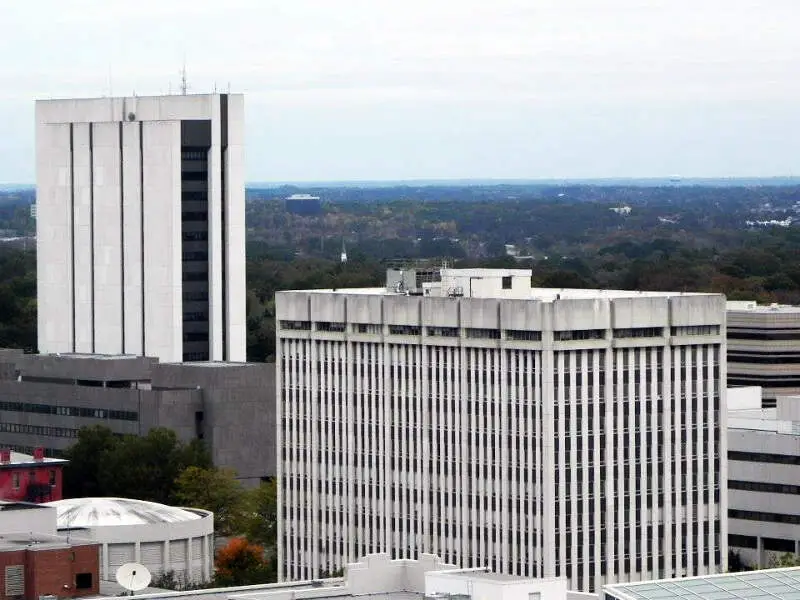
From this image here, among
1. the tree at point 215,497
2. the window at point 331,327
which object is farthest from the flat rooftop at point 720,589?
the tree at point 215,497

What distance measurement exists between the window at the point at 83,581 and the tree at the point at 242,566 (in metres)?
32.5

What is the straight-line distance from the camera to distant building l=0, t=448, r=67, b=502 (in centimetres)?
18762

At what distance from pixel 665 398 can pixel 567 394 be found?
6.48 meters

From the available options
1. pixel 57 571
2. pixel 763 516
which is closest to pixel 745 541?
pixel 763 516

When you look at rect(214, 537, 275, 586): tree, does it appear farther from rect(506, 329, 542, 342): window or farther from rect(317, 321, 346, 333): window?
rect(506, 329, 542, 342): window

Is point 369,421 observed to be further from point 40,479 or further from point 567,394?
point 40,479

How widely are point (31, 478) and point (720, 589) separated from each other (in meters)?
98.2

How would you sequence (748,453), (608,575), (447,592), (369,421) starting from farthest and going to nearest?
(748,453), (369,421), (608,575), (447,592)

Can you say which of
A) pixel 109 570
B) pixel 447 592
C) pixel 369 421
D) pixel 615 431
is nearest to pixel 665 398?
pixel 615 431

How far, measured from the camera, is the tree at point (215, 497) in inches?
7717

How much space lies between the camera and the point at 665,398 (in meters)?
153

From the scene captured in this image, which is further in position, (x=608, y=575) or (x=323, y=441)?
(x=323, y=441)

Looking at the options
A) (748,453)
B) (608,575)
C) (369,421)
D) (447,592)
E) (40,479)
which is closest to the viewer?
(447,592)

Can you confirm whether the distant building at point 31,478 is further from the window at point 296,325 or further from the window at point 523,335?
the window at point 523,335
